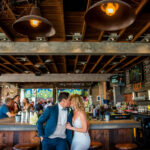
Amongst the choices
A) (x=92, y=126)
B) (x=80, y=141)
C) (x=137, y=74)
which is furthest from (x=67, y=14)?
(x=137, y=74)

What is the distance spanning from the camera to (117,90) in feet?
40.6

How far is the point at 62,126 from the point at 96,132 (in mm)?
1355

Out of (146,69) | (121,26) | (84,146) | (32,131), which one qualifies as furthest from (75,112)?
(146,69)

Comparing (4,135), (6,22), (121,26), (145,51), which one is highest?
(6,22)

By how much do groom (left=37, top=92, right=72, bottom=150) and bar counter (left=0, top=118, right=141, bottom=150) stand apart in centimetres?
84

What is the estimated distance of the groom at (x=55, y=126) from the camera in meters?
2.78

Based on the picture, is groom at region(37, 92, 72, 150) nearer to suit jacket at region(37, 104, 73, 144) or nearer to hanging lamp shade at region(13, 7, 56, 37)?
suit jacket at region(37, 104, 73, 144)

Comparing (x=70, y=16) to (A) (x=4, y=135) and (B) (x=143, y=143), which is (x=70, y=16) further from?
(B) (x=143, y=143)

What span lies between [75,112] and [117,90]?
974 centimetres

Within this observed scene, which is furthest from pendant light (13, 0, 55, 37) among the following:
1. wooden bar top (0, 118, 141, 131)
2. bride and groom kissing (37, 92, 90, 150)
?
wooden bar top (0, 118, 141, 131)

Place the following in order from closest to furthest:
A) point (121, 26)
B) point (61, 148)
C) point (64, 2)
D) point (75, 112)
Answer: point (121, 26)
point (61, 148)
point (75, 112)
point (64, 2)

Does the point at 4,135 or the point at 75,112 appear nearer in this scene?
the point at 75,112

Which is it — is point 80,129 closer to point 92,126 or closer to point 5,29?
point 92,126

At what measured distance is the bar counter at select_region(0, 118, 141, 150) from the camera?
11.9ft
